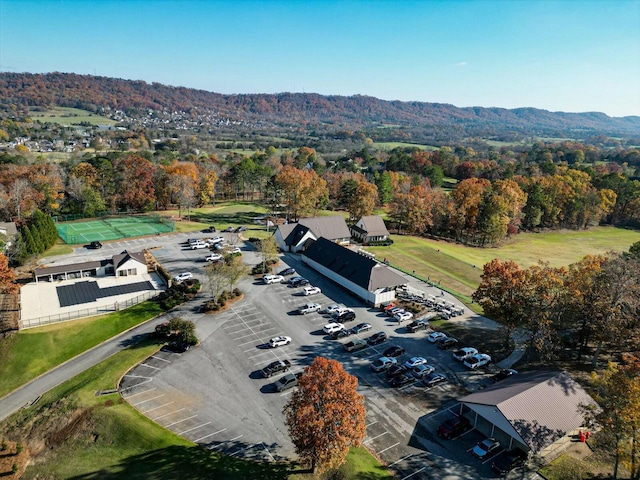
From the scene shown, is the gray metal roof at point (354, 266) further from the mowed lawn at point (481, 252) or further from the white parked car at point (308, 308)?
the mowed lawn at point (481, 252)

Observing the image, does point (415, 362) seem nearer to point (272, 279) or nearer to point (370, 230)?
point (272, 279)

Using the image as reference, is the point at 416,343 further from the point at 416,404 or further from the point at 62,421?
the point at 62,421

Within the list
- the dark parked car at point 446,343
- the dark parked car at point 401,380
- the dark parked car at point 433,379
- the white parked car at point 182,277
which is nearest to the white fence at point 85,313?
the white parked car at point 182,277

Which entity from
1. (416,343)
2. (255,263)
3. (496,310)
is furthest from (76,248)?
(496,310)

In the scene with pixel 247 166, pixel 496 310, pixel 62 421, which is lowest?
pixel 62 421

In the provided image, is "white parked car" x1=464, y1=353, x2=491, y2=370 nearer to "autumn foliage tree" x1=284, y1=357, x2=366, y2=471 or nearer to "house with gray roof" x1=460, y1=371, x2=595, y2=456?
"house with gray roof" x1=460, y1=371, x2=595, y2=456

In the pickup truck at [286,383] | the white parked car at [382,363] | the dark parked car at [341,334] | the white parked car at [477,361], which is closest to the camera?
the pickup truck at [286,383]

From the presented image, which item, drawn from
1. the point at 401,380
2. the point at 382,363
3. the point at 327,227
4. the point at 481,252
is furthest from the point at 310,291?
the point at 481,252
